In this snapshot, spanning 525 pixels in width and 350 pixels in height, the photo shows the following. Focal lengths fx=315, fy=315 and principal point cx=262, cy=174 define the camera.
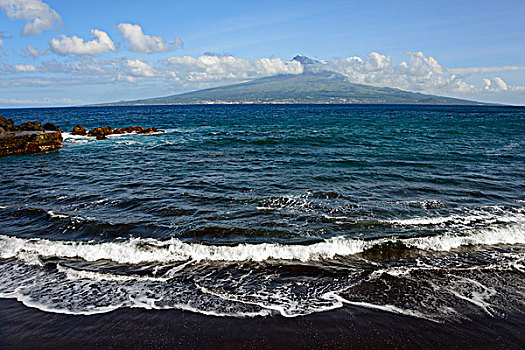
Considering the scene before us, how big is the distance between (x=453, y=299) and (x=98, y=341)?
7700 millimetres

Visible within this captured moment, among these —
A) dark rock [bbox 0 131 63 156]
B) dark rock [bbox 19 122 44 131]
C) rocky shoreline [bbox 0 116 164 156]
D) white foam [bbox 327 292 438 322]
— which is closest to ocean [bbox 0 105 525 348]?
white foam [bbox 327 292 438 322]

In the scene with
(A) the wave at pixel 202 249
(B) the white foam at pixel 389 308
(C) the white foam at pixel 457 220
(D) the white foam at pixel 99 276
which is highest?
(C) the white foam at pixel 457 220

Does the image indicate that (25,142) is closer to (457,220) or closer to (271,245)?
(271,245)

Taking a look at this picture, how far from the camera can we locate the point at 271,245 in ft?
32.6

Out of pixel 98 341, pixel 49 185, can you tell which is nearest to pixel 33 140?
pixel 49 185

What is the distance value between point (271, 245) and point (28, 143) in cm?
3318

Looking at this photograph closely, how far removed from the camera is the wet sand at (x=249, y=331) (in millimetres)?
5965

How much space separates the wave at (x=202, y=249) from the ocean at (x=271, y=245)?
0.05 metres

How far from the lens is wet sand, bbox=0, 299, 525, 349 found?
596cm

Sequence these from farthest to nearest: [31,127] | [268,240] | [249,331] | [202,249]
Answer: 1. [31,127]
2. [268,240]
3. [202,249]
4. [249,331]

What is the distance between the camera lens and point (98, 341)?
6.10 metres

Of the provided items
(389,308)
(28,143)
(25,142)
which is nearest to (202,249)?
(389,308)

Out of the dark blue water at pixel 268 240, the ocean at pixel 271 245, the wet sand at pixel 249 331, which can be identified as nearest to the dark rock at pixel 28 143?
the dark blue water at pixel 268 240

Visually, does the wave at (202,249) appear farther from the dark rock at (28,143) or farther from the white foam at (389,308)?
the dark rock at (28,143)
